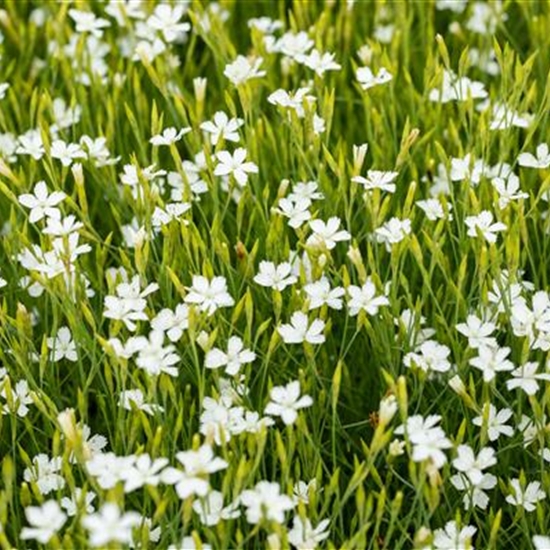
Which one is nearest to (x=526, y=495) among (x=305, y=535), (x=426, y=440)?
(x=426, y=440)

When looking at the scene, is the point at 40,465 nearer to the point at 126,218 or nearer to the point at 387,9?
the point at 126,218

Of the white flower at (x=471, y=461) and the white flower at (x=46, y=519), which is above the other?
the white flower at (x=46, y=519)

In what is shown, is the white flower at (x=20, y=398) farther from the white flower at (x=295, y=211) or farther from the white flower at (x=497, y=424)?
the white flower at (x=497, y=424)

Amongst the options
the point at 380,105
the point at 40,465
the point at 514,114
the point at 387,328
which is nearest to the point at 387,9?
the point at 380,105

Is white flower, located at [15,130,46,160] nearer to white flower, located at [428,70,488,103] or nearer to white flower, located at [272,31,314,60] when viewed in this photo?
white flower, located at [272,31,314,60]

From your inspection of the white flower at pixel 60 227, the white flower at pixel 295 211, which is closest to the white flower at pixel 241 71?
the white flower at pixel 295 211

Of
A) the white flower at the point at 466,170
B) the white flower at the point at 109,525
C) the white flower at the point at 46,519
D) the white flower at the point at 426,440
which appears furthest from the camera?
the white flower at the point at 466,170
